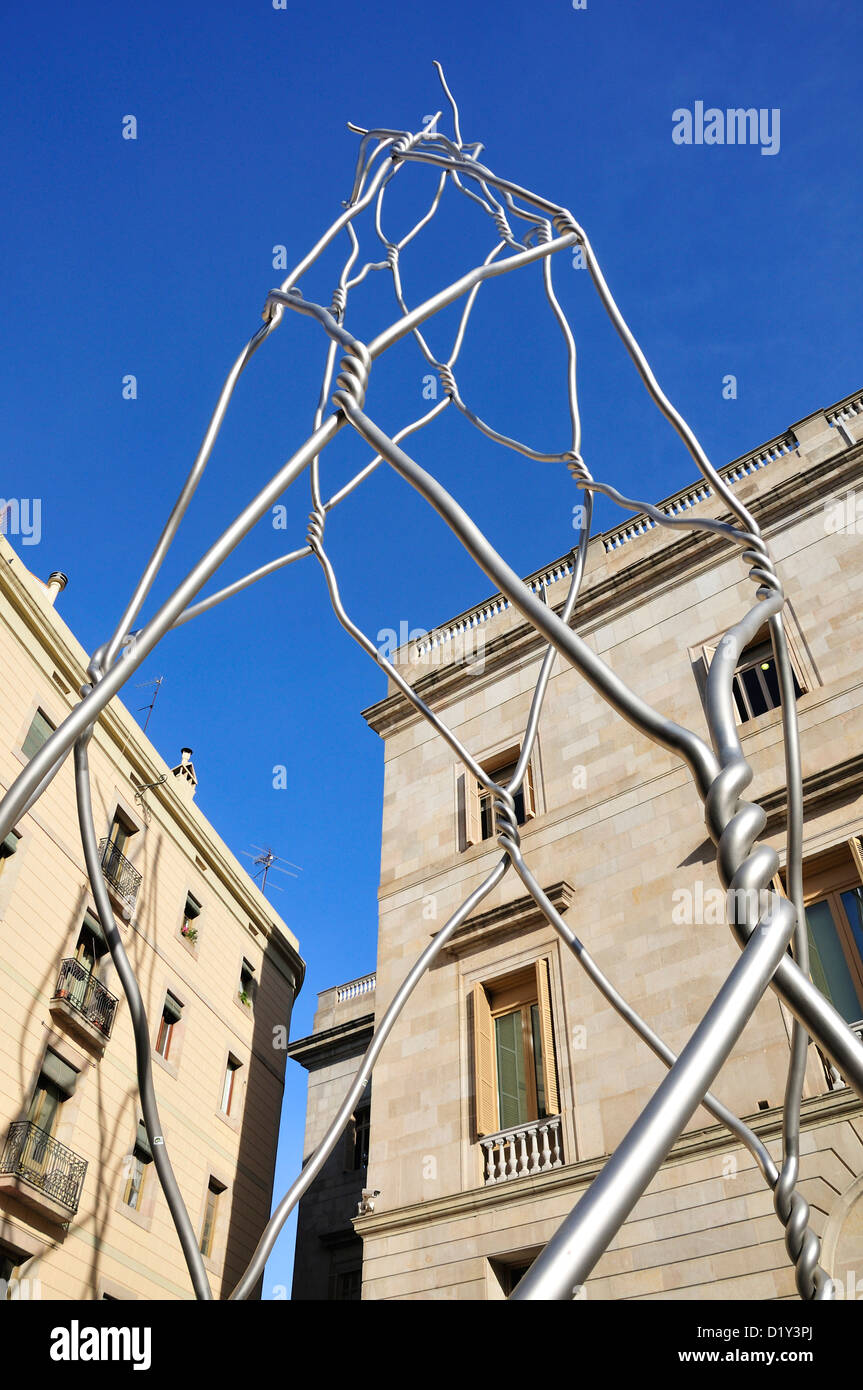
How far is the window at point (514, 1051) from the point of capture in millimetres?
12656

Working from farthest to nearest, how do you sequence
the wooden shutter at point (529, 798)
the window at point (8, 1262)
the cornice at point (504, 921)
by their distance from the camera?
the window at point (8, 1262) → the wooden shutter at point (529, 798) → the cornice at point (504, 921)

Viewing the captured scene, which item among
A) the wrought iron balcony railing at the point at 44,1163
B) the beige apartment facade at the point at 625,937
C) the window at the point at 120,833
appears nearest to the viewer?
the beige apartment facade at the point at 625,937

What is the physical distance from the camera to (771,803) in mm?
11836

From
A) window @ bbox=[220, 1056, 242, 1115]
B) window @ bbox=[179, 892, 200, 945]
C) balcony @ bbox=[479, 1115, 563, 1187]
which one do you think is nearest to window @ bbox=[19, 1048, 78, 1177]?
window @ bbox=[179, 892, 200, 945]

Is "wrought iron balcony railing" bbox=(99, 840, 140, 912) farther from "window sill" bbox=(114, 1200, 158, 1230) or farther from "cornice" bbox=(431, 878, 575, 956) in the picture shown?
"cornice" bbox=(431, 878, 575, 956)

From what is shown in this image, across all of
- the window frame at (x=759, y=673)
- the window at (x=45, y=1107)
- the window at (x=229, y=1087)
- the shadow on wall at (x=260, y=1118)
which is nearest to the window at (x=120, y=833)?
the window at (x=45, y=1107)

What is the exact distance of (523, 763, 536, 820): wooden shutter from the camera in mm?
15121

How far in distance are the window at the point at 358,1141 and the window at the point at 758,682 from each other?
573 inches

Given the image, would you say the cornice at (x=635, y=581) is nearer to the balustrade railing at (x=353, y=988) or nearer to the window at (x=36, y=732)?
the window at (x=36, y=732)

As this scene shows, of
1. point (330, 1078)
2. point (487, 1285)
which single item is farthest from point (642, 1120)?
point (330, 1078)

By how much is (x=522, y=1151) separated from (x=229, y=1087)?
13484 mm

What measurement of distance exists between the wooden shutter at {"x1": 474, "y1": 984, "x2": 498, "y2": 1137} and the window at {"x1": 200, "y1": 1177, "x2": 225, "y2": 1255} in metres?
11.0
